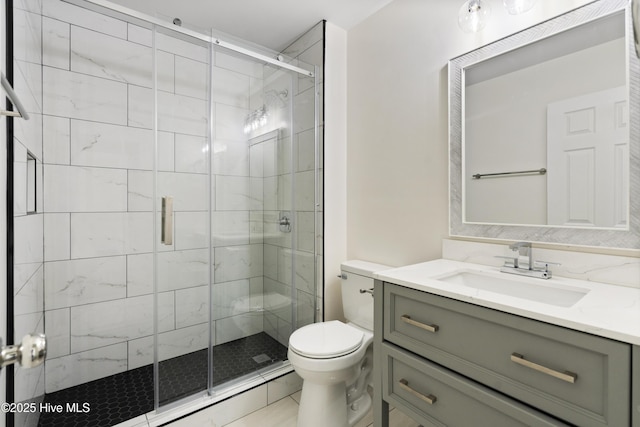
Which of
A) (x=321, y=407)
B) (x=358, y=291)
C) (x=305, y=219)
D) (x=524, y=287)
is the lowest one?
(x=321, y=407)

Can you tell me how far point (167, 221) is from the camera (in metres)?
1.51

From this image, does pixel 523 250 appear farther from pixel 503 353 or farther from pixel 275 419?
pixel 275 419

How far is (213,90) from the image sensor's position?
1758mm

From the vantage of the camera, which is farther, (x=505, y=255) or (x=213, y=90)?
(x=213, y=90)

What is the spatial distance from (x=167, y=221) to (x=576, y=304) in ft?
5.29

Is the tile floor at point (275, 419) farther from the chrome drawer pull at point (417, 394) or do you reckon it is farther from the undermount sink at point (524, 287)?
the undermount sink at point (524, 287)

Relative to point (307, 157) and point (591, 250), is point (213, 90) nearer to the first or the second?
point (307, 157)

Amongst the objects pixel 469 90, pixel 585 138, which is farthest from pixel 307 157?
pixel 585 138

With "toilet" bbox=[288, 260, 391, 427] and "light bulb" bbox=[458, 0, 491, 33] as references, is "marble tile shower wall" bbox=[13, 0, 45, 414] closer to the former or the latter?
"toilet" bbox=[288, 260, 391, 427]

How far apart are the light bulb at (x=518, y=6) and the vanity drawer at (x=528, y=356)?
48.6 inches

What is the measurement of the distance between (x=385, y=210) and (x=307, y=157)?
2.10ft

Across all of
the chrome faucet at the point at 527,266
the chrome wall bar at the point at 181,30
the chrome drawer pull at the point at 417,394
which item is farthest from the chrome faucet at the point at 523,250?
the chrome wall bar at the point at 181,30

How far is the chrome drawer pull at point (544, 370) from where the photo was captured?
31.8 inches

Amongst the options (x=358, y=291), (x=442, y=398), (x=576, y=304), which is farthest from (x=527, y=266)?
(x=358, y=291)
